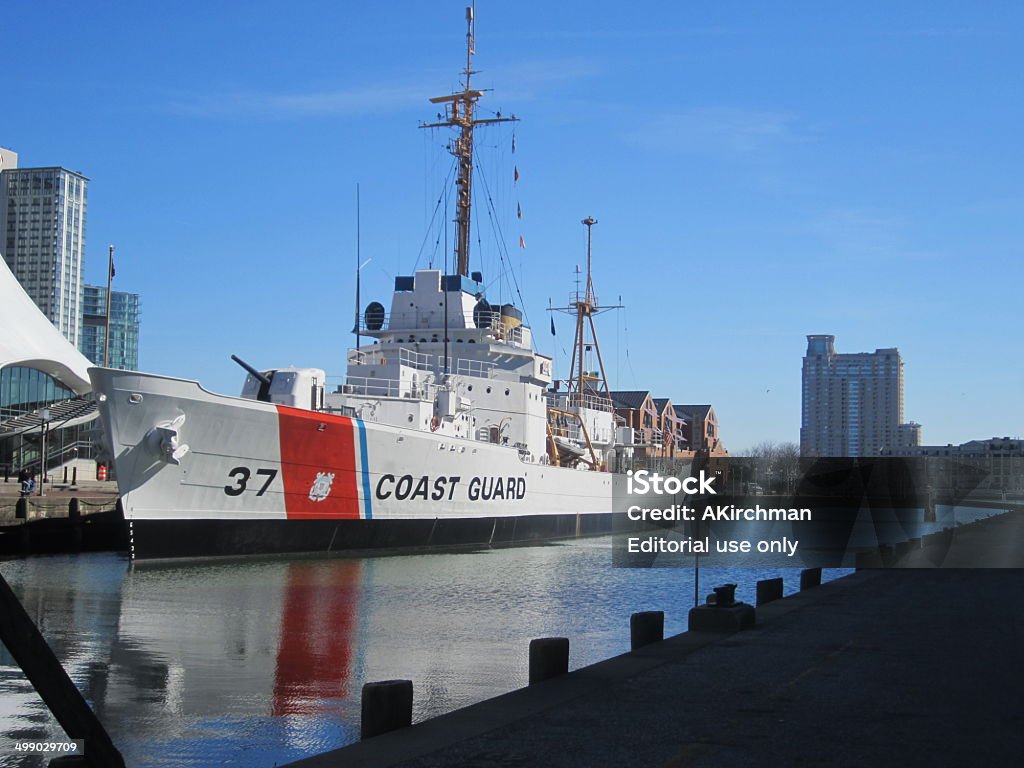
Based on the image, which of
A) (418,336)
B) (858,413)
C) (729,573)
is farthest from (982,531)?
(858,413)

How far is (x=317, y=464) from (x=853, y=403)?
81.6m

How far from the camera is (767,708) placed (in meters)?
6.83

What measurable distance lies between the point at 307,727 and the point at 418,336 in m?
27.0

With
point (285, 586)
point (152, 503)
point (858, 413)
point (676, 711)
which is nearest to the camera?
point (676, 711)

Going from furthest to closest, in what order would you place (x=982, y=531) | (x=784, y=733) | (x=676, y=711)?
(x=982, y=531) < (x=676, y=711) < (x=784, y=733)

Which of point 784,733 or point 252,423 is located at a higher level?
point 252,423

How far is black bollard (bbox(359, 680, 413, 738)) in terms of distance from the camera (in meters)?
6.25

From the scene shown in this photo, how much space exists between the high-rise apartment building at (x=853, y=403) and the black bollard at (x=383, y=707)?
8750cm

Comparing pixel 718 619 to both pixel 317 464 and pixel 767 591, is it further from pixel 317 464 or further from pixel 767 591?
pixel 317 464

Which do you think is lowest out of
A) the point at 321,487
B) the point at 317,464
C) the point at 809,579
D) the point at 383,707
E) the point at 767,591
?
the point at 809,579

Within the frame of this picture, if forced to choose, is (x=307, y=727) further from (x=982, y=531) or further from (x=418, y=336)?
(x=982, y=531)

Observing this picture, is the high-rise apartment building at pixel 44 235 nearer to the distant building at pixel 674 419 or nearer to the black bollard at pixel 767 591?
the distant building at pixel 674 419

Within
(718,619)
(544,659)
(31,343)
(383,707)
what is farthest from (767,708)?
(31,343)

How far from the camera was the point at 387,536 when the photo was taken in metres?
25.9
